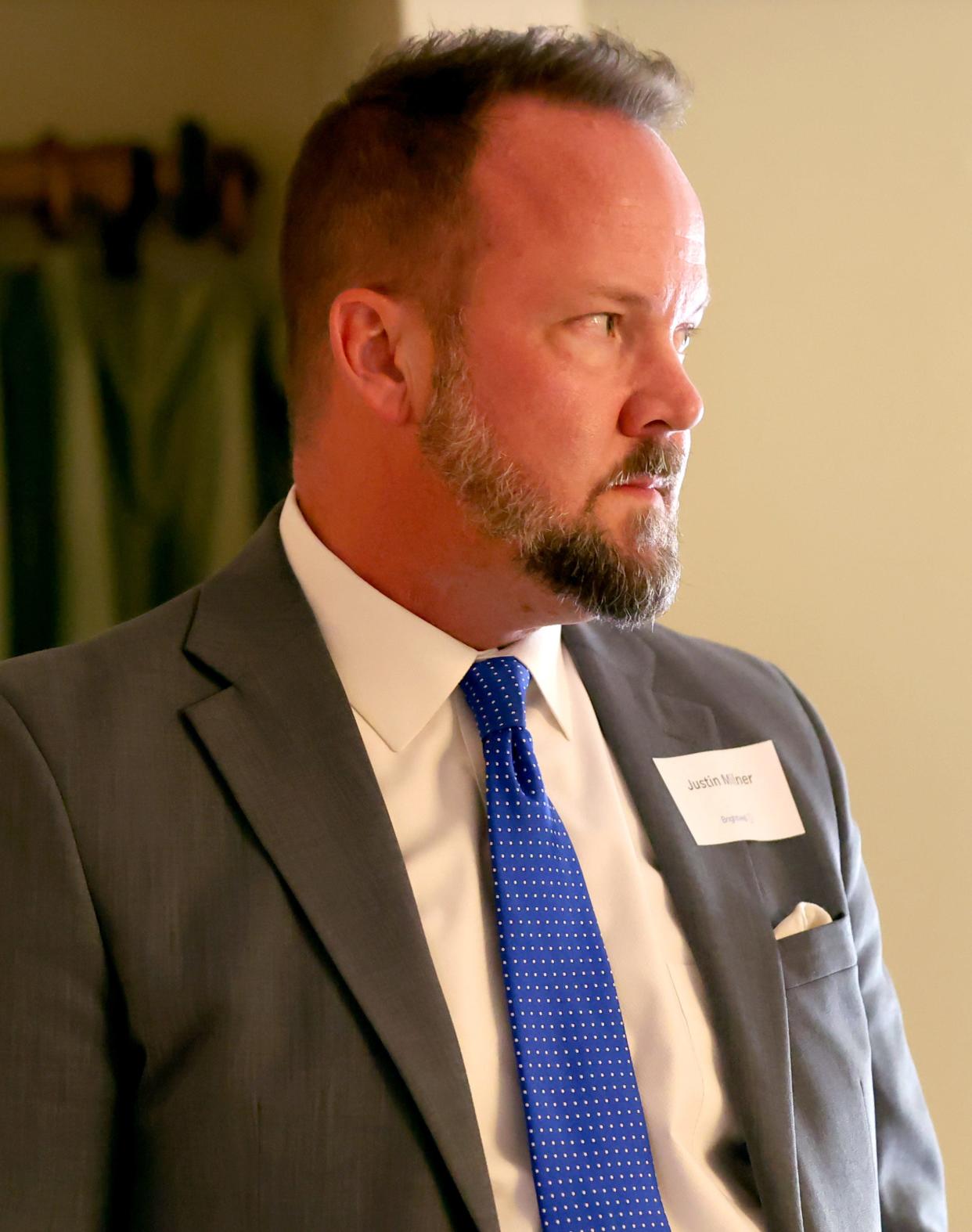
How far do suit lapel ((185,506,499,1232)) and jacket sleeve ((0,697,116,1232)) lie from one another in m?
0.17

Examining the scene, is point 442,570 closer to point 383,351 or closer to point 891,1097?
point 383,351

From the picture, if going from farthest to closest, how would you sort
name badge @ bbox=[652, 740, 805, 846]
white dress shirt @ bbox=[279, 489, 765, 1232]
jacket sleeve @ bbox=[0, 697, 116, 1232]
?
name badge @ bbox=[652, 740, 805, 846] → white dress shirt @ bbox=[279, 489, 765, 1232] → jacket sleeve @ bbox=[0, 697, 116, 1232]

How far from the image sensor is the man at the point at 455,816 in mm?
1112

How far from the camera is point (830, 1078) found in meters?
1.36

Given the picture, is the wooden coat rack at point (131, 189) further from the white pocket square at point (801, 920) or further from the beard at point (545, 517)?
the white pocket square at point (801, 920)

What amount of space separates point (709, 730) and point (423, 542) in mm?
419

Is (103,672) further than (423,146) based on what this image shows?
No

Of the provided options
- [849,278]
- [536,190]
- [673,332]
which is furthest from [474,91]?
[849,278]

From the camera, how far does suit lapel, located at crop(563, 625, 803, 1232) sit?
4.13 ft

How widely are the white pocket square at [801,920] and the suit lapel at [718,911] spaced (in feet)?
0.08

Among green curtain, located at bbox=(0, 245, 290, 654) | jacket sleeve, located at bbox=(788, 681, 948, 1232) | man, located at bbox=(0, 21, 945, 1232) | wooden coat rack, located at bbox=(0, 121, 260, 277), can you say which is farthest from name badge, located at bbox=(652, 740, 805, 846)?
wooden coat rack, located at bbox=(0, 121, 260, 277)

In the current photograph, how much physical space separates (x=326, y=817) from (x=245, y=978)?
0.16m

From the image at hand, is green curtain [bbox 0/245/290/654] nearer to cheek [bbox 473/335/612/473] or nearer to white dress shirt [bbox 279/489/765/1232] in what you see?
white dress shirt [bbox 279/489/765/1232]

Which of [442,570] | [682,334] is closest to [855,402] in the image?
[682,334]
